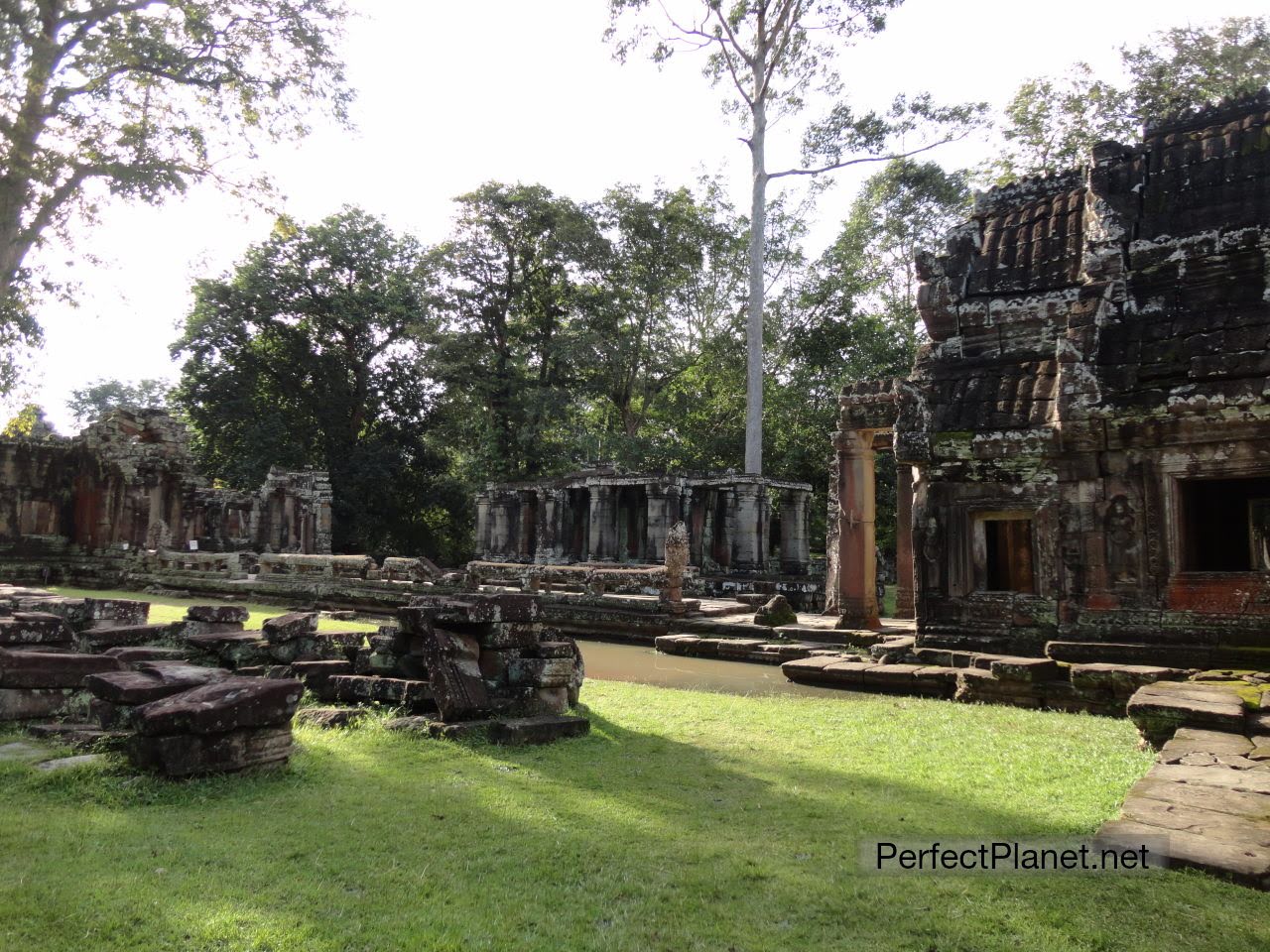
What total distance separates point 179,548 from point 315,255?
15642 millimetres

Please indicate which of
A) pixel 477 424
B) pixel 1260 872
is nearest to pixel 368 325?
pixel 477 424

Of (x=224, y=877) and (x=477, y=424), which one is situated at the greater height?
(x=477, y=424)

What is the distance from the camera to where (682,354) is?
35.3 metres

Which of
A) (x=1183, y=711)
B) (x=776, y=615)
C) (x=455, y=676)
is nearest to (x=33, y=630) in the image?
(x=455, y=676)

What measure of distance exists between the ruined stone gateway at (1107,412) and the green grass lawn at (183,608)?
8.94 metres

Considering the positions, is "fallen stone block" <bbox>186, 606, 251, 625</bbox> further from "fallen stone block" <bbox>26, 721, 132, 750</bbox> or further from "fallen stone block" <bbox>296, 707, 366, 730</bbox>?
"fallen stone block" <bbox>26, 721, 132, 750</bbox>

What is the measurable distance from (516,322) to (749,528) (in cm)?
1651

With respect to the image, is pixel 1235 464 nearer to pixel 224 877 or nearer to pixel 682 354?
pixel 224 877

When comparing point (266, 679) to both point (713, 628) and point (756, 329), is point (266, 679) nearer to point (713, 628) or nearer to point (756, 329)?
point (713, 628)

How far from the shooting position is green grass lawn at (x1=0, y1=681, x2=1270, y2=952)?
9.98ft

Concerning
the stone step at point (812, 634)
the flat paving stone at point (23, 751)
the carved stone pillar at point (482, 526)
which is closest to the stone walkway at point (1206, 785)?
the flat paving stone at point (23, 751)

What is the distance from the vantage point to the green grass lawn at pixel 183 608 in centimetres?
1416

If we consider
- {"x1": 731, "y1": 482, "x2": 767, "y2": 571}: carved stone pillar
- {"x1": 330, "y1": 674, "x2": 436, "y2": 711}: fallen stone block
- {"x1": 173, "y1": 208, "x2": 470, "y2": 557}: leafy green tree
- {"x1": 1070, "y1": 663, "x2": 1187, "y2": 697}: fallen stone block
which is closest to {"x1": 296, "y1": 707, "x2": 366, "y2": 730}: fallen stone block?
{"x1": 330, "y1": 674, "x2": 436, "y2": 711}: fallen stone block

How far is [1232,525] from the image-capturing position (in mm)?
11383
